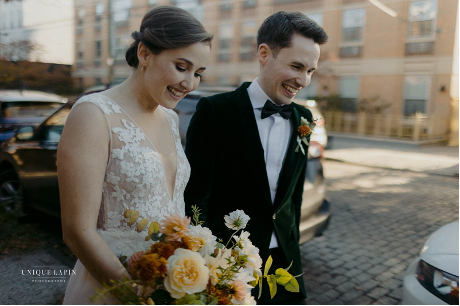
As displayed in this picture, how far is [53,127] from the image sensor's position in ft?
13.0

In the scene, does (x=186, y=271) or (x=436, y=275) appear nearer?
(x=186, y=271)

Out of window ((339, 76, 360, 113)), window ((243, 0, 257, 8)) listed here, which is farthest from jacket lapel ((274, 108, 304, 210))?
window ((243, 0, 257, 8))

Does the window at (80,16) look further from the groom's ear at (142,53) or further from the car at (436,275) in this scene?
the car at (436,275)

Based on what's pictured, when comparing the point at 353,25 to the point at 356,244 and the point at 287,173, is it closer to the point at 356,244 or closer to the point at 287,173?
the point at 356,244

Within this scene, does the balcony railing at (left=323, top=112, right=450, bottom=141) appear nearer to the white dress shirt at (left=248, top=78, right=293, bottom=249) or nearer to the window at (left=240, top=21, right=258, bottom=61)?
the window at (left=240, top=21, right=258, bottom=61)

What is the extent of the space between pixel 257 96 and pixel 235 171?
466 mm

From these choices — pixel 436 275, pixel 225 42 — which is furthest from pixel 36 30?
pixel 225 42

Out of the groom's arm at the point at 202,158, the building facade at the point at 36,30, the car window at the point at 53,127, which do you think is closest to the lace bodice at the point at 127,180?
the groom's arm at the point at 202,158

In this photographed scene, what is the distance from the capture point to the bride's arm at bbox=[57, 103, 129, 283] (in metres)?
1.26

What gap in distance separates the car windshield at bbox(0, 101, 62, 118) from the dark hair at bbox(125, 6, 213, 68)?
1.37m

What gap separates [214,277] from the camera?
1.12 metres

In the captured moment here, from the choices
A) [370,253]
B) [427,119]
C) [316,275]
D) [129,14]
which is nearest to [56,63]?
[316,275]

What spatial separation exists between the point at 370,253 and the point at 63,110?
153 inches

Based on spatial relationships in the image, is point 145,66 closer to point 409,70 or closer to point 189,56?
point 189,56
